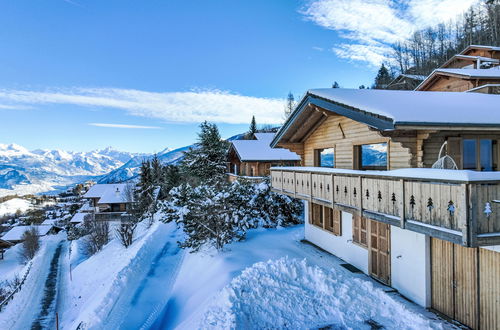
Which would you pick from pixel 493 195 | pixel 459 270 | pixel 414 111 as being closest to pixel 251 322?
pixel 459 270

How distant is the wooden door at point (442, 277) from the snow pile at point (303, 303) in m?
0.95

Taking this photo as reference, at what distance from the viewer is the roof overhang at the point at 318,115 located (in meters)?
8.26

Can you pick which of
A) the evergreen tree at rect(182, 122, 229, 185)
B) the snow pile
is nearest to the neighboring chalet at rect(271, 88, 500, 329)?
the snow pile

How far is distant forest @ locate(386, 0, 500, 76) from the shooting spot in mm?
46406

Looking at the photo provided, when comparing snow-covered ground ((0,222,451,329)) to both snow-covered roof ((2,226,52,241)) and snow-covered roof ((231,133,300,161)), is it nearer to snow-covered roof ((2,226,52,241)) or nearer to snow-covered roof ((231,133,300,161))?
snow-covered roof ((231,133,300,161))

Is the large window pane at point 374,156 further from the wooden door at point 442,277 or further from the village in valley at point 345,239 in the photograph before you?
the wooden door at point 442,277

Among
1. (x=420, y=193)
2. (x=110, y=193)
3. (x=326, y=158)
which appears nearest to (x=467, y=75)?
(x=326, y=158)

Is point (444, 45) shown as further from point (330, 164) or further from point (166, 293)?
point (166, 293)

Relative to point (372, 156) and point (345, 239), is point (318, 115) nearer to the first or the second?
point (372, 156)

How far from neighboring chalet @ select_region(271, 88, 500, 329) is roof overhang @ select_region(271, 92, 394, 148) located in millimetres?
48

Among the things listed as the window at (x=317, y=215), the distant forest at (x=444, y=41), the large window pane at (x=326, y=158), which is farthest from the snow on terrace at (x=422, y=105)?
the distant forest at (x=444, y=41)

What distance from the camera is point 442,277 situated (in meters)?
8.50

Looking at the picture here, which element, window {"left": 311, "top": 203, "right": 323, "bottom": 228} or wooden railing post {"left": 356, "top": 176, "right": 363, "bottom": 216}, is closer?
wooden railing post {"left": 356, "top": 176, "right": 363, "bottom": 216}

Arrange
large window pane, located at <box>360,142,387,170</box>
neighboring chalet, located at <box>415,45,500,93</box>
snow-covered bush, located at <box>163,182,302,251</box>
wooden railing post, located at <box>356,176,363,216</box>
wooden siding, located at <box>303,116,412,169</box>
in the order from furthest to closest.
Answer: neighboring chalet, located at <box>415,45,500,93</box>
snow-covered bush, located at <box>163,182,302,251</box>
large window pane, located at <box>360,142,387,170</box>
wooden siding, located at <box>303,116,412,169</box>
wooden railing post, located at <box>356,176,363,216</box>
